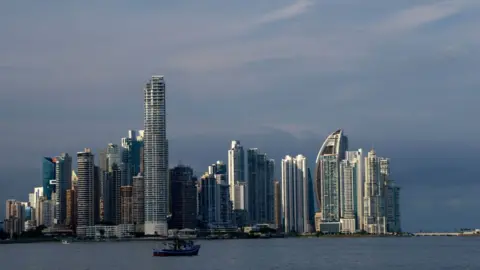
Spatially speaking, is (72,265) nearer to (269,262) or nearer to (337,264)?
(269,262)

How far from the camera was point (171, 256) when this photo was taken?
383 ft

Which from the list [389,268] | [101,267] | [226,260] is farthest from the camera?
[226,260]

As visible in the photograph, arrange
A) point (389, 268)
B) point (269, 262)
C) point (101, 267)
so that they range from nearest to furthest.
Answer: point (389, 268)
point (101, 267)
point (269, 262)

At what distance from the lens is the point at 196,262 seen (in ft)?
345

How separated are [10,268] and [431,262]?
4205 cm

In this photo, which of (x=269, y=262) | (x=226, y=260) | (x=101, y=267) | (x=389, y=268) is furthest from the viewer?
(x=226, y=260)

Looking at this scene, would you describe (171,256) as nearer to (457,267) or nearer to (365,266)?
(365,266)

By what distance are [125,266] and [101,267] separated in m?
3.06

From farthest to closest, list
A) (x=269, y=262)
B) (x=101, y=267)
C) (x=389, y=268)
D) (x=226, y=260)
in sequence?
(x=226, y=260), (x=269, y=262), (x=101, y=267), (x=389, y=268)

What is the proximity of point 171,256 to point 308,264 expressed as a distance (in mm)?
23094

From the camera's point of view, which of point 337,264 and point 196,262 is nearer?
point 337,264

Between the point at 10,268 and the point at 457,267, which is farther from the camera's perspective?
the point at 10,268

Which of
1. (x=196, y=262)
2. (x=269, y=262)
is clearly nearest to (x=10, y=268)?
(x=196, y=262)

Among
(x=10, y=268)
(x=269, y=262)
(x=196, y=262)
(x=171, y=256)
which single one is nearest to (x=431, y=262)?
(x=269, y=262)
